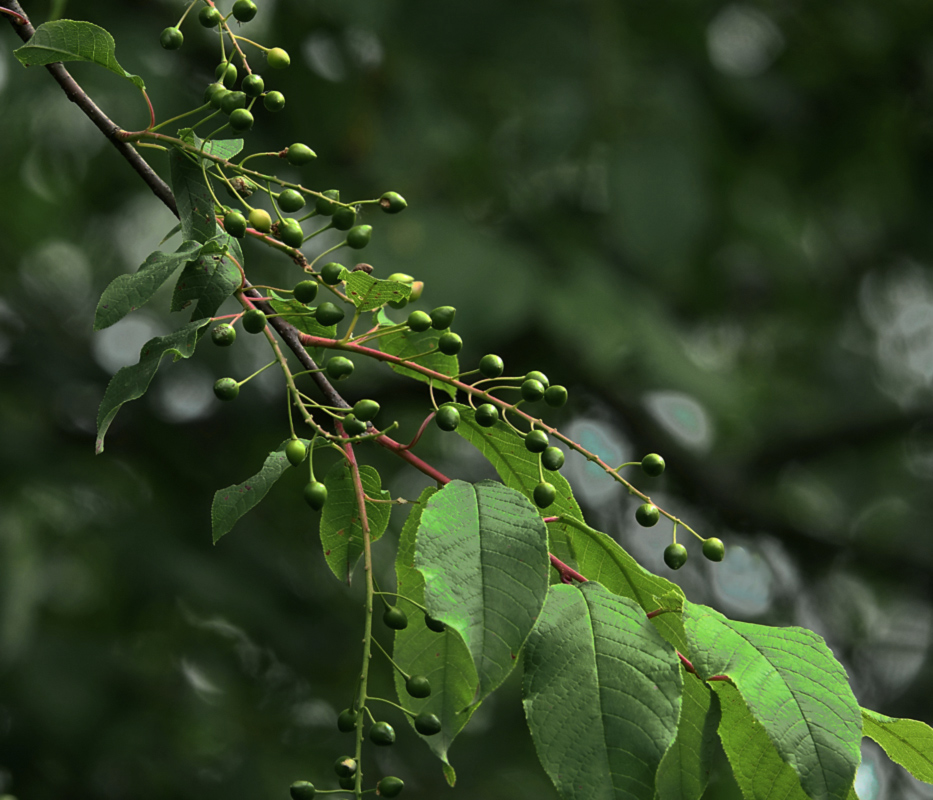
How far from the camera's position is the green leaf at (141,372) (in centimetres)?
80

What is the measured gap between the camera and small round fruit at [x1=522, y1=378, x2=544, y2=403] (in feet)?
2.83

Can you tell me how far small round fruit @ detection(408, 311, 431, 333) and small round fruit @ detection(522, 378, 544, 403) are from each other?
0.37ft

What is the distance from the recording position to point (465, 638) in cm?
66

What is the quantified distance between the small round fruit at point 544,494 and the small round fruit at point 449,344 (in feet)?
0.47

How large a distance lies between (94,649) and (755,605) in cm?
282

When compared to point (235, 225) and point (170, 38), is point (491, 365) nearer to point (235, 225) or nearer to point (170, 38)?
point (235, 225)

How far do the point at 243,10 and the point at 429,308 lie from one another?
2.14m

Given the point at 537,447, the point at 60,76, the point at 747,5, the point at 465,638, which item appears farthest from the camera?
the point at 747,5

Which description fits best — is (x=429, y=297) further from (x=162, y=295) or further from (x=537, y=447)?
(x=537, y=447)

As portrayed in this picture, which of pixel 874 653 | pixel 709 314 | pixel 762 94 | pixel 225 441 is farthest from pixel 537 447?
pixel 874 653

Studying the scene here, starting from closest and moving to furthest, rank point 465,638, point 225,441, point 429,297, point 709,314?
point 465,638 → point 429,297 → point 225,441 → point 709,314

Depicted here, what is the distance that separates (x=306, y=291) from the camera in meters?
0.87

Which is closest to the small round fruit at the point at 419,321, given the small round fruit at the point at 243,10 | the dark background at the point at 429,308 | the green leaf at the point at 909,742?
the small round fruit at the point at 243,10

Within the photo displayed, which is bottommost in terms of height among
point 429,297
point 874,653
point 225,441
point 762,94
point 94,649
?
point 874,653
